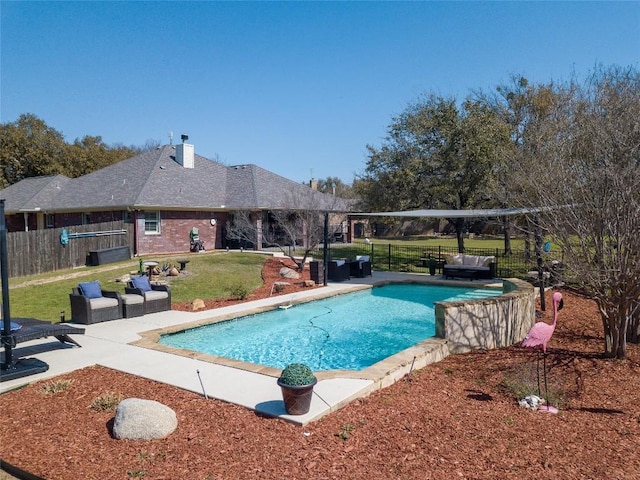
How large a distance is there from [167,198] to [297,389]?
21089 mm

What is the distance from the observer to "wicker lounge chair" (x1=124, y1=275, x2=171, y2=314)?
11.4 metres

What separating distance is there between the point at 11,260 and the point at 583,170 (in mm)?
20389

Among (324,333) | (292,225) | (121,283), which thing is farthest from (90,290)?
(292,225)

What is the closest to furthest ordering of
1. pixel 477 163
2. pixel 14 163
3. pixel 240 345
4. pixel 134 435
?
pixel 134 435
pixel 240 345
pixel 477 163
pixel 14 163

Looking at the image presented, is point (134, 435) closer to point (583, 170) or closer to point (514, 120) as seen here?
point (583, 170)

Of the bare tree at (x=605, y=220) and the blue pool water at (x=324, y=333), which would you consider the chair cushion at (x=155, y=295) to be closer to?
the blue pool water at (x=324, y=333)

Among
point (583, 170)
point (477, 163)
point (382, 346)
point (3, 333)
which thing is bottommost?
point (382, 346)

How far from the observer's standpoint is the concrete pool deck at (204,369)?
19.0ft

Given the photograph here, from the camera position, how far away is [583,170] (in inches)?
285

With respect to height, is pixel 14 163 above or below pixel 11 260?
above

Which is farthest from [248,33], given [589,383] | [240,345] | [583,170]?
[589,383]

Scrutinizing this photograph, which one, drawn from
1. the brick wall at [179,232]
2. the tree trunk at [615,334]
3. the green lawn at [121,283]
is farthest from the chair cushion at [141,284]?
the brick wall at [179,232]

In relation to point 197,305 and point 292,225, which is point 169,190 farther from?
point 197,305

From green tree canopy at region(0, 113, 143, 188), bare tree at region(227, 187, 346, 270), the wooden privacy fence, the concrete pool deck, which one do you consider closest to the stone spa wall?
the concrete pool deck
